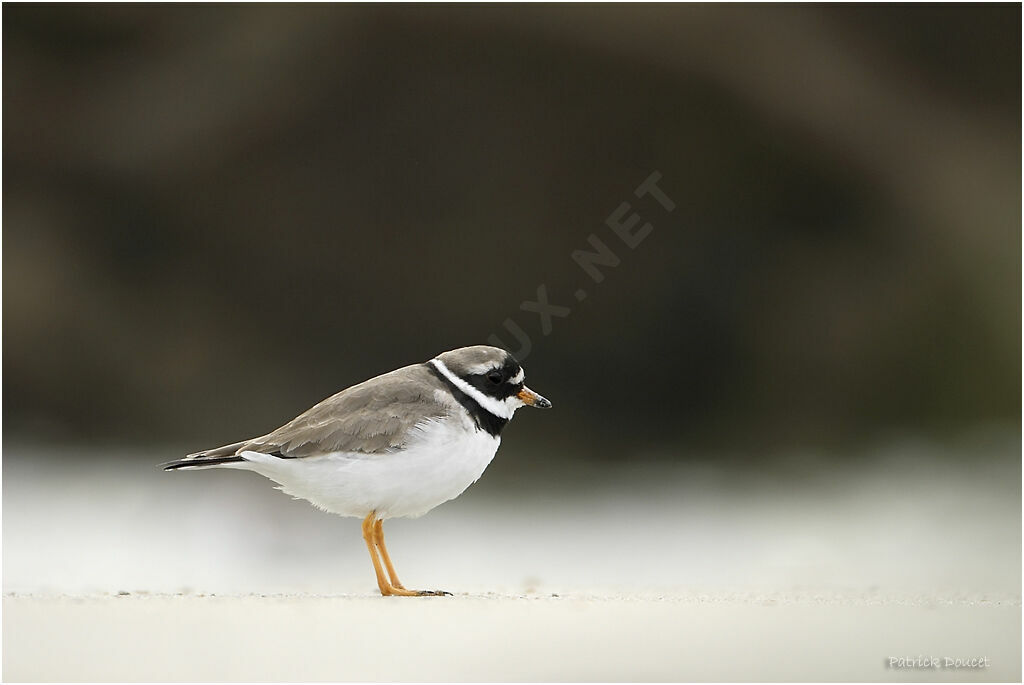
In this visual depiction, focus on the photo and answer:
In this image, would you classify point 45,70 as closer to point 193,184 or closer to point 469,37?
point 193,184

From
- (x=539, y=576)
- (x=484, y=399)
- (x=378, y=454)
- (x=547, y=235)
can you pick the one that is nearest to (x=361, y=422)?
(x=378, y=454)

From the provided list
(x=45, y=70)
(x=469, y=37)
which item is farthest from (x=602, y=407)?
(x=45, y=70)

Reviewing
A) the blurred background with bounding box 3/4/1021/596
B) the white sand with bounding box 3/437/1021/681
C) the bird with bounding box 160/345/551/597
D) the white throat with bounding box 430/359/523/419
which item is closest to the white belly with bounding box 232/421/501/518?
the bird with bounding box 160/345/551/597

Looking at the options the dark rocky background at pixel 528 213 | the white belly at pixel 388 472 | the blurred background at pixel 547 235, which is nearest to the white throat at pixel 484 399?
the white belly at pixel 388 472

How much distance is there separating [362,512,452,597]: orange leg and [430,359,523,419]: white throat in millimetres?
721

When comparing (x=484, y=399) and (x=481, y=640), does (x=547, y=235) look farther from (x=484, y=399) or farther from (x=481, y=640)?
(x=481, y=640)

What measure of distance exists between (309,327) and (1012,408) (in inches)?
270

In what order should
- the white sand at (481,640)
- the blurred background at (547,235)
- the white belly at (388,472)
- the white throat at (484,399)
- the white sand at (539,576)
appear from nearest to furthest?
the white sand at (481,640), the white sand at (539,576), the white belly at (388,472), the white throat at (484,399), the blurred background at (547,235)

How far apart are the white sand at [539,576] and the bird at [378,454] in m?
0.46

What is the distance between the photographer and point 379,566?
18.9 ft

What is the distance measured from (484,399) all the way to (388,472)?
2.16 feet

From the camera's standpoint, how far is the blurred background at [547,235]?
38.1ft

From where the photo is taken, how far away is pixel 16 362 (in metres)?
12.5

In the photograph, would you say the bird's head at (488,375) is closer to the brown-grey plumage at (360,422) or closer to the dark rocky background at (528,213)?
the brown-grey plumage at (360,422)
